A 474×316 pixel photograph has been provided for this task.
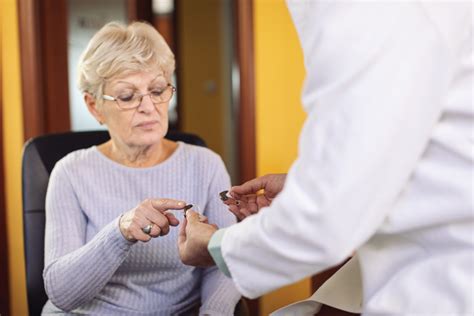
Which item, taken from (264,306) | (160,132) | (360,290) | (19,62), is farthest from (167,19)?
(360,290)

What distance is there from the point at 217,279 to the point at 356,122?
1.05 m

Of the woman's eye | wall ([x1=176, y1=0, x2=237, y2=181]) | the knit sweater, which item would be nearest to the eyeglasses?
the woman's eye

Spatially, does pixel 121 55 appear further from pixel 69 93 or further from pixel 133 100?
pixel 69 93

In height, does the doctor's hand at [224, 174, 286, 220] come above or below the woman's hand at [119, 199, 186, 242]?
above

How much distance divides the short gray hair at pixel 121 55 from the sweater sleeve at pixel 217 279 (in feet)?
1.13

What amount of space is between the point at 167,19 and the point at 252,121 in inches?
146

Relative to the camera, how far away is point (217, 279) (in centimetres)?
178

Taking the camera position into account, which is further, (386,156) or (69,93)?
(69,93)

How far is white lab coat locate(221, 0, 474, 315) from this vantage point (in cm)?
84

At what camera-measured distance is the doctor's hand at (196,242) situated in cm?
113

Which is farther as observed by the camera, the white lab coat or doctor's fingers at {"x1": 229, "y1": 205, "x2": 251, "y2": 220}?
doctor's fingers at {"x1": 229, "y1": 205, "x2": 251, "y2": 220}

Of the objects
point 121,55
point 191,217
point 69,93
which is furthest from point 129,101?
point 69,93

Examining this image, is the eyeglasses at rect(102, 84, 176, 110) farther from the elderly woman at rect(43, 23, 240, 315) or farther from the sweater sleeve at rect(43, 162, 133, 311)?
the sweater sleeve at rect(43, 162, 133, 311)

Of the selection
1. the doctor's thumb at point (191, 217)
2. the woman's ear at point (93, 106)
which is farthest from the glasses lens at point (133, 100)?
the doctor's thumb at point (191, 217)
